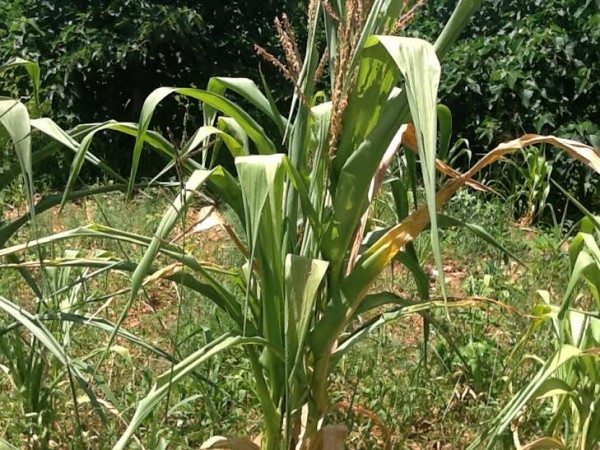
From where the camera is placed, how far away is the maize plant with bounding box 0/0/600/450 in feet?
4.91

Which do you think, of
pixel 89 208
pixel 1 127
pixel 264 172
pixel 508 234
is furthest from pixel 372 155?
pixel 89 208

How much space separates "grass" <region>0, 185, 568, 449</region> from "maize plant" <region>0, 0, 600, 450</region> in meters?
0.13

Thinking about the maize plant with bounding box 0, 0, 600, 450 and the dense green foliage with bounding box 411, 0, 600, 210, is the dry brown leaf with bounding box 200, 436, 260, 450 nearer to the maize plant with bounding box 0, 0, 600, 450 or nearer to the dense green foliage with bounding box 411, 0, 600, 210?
the maize plant with bounding box 0, 0, 600, 450

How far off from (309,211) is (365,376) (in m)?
0.98

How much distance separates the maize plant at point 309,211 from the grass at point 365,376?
13cm

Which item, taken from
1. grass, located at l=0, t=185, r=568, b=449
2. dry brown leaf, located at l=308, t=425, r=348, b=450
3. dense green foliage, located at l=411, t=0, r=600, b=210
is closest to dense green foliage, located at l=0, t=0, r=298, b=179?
dense green foliage, located at l=411, t=0, r=600, b=210

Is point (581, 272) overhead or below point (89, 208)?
overhead

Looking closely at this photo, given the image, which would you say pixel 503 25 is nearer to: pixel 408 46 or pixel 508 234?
pixel 508 234

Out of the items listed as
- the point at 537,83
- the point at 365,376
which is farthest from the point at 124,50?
the point at 365,376

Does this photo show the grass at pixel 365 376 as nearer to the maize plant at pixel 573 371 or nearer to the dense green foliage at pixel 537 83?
the maize plant at pixel 573 371

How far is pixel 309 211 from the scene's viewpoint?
159cm

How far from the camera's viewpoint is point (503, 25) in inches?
213

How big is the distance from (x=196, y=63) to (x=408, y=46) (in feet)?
13.5

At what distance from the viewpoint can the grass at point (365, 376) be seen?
2.08m
